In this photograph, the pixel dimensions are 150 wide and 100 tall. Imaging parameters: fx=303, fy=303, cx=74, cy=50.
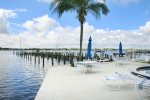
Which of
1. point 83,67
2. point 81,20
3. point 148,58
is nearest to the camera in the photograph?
point 83,67

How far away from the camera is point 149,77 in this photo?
10188 millimetres

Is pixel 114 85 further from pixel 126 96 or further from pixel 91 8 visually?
pixel 91 8

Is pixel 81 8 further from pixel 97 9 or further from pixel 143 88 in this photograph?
pixel 143 88

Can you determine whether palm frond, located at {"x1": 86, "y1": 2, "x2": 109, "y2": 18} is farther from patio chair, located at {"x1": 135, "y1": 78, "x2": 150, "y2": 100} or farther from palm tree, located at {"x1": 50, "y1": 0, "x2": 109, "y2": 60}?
patio chair, located at {"x1": 135, "y1": 78, "x2": 150, "y2": 100}

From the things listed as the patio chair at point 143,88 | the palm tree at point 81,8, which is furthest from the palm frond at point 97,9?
the patio chair at point 143,88

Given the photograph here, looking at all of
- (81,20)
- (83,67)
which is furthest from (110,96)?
(81,20)

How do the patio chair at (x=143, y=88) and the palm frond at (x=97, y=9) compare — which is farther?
the palm frond at (x=97, y=9)

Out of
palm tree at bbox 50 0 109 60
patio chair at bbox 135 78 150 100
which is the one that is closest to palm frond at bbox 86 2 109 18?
palm tree at bbox 50 0 109 60

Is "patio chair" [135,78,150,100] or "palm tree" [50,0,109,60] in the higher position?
"palm tree" [50,0,109,60]

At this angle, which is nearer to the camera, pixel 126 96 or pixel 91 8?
pixel 126 96

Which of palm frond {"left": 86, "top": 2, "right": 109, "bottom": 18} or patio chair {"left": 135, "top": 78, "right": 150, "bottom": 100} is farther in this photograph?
palm frond {"left": 86, "top": 2, "right": 109, "bottom": 18}

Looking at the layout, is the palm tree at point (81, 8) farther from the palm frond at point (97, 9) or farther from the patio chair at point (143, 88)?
the patio chair at point (143, 88)

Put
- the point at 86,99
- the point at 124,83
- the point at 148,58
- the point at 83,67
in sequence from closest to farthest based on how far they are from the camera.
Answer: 1. the point at 86,99
2. the point at 124,83
3. the point at 83,67
4. the point at 148,58

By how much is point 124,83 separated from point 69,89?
2566mm
